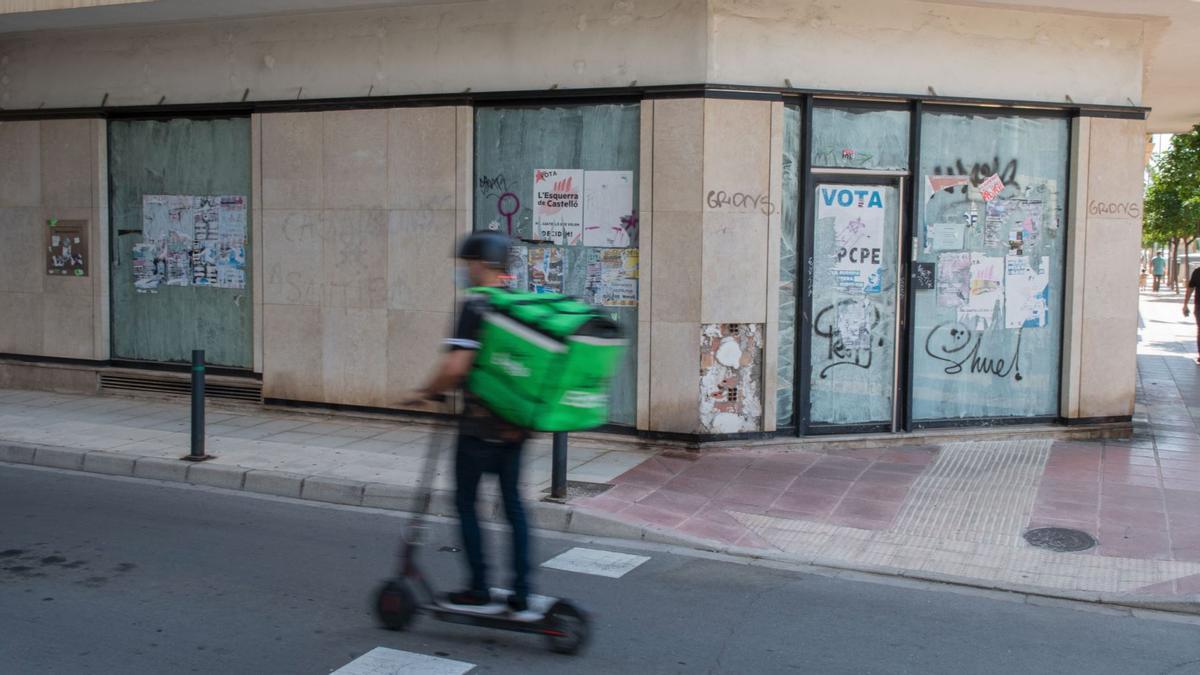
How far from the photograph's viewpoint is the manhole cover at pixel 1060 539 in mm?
7570

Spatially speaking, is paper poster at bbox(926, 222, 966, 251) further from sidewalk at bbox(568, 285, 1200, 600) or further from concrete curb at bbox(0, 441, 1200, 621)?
concrete curb at bbox(0, 441, 1200, 621)

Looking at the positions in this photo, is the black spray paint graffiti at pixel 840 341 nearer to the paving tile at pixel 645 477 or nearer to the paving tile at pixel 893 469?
the paving tile at pixel 893 469

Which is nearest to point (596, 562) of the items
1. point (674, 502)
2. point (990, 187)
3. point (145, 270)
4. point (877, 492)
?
point (674, 502)

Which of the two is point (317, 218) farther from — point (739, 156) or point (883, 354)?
point (883, 354)

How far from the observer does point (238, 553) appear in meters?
7.09

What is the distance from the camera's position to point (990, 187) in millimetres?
11023

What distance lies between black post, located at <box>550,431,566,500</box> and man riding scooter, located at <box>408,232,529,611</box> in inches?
116

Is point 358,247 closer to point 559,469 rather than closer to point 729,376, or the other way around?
point 729,376

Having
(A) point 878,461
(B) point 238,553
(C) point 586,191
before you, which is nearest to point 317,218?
(C) point 586,191

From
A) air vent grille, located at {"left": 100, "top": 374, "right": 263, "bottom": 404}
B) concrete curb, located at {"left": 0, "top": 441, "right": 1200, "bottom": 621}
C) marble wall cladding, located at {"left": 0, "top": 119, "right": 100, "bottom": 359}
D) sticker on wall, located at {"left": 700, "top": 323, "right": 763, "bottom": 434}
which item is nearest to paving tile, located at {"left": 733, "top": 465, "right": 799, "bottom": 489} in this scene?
sticker on wall, located at {"left": 700, "top": 323, "right": 763, "bottom": 434}

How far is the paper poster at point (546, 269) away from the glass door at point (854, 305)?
2445mm

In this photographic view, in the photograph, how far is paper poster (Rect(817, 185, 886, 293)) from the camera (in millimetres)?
10688

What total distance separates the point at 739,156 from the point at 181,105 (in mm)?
6386

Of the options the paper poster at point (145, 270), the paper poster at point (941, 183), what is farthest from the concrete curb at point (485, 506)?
the paper poster at point (941, 183)
